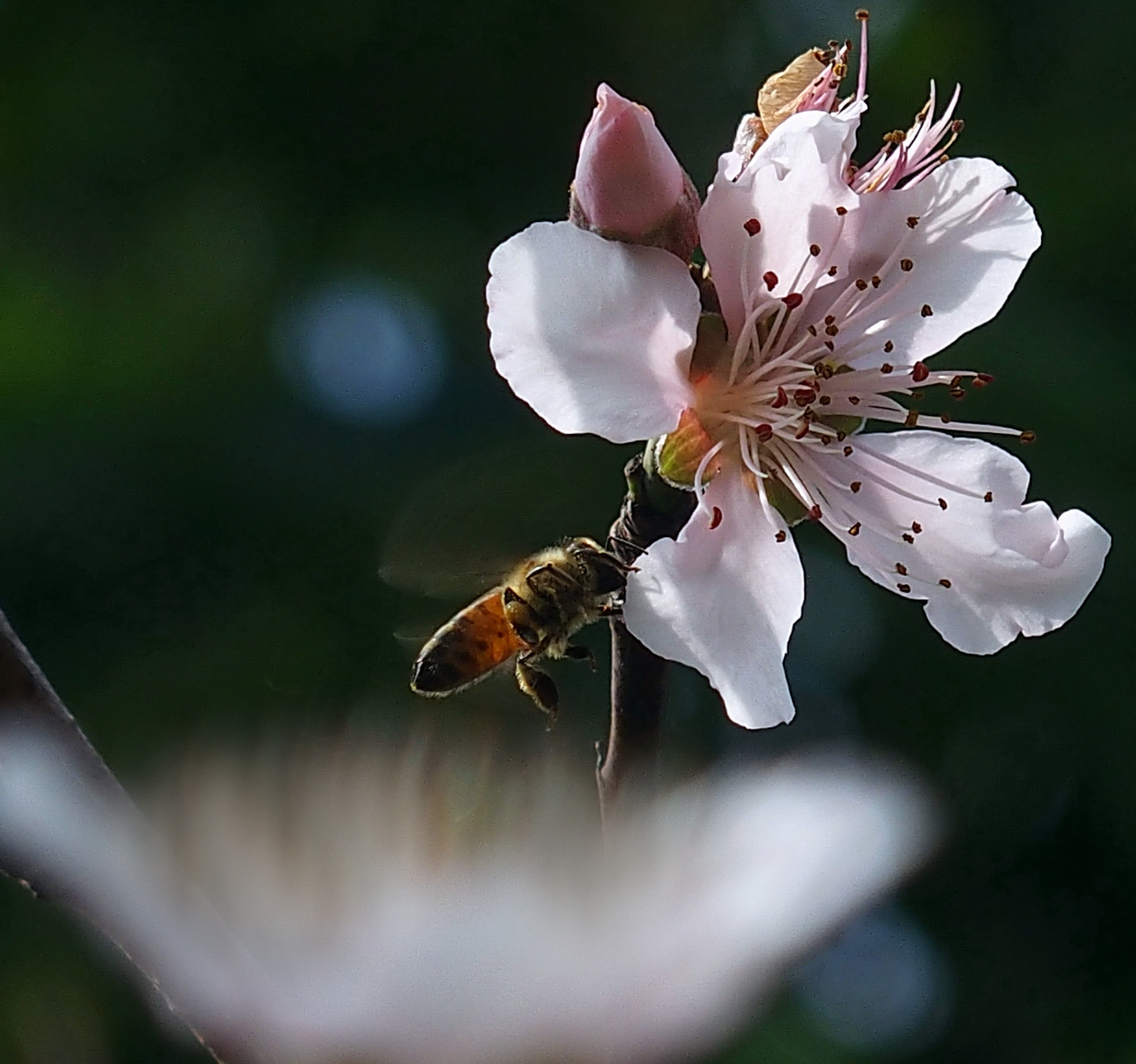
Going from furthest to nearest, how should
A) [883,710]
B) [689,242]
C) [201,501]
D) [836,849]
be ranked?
[883,710] → [201,501] → [689,242] → [836,849]

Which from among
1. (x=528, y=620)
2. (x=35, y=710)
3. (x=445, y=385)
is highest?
(x=35, y=710)

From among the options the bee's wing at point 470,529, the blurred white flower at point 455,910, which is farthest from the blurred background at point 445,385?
the blurred white flower at point 455,910

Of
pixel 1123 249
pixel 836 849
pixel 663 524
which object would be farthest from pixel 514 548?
pixel 1123 249

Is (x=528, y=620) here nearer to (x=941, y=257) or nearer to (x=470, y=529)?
(x=470, y=529)

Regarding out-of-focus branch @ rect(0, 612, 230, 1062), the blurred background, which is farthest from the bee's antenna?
the blurred background

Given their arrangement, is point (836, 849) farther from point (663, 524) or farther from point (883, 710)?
point (883, 710)

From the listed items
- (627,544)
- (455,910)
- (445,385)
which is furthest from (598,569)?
(445,385)

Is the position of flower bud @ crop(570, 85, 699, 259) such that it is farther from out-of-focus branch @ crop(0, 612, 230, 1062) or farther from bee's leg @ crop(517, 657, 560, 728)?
out-of-focus branch @ crop(0, 612, 230, 1062)
